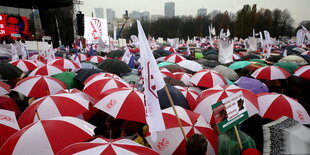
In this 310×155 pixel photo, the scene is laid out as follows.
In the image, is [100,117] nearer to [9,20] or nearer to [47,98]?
[47,98]

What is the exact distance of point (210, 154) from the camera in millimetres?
3129

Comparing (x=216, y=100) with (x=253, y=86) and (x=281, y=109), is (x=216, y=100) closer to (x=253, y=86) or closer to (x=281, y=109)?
(x=281, y=109)

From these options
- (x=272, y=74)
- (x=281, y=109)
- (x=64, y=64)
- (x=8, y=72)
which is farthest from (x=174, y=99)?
(x=64, y=64)

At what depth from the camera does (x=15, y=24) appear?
925 inches

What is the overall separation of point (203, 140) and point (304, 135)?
1.10 metres

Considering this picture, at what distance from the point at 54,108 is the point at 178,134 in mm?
2073

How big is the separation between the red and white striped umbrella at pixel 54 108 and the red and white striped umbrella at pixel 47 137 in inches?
31.3

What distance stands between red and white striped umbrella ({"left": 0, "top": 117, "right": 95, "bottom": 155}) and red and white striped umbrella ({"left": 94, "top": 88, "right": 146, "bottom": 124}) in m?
0.68

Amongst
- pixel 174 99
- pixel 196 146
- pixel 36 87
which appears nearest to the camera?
pixel 196 146

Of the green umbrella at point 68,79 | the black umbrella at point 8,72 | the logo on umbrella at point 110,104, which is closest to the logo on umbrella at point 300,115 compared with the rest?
the logo on umbrella at point 110,104

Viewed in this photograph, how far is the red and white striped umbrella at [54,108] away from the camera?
3699 millimetres

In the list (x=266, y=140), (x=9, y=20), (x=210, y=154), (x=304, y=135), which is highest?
(x=9, y=20)

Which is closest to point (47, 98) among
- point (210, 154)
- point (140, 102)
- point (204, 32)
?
point (140, 102)

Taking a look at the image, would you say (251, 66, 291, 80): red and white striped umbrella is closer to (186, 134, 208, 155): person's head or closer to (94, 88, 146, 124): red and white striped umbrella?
(94, 88, 146, 124): red and white striped umbrella
